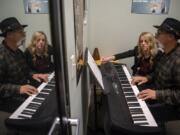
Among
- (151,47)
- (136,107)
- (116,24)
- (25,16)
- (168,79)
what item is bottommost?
(136,107)

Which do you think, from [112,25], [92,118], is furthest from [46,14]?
[112,25]

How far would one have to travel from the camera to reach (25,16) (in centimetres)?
48

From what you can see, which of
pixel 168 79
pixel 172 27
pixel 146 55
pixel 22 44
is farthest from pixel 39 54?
pixel 146 55

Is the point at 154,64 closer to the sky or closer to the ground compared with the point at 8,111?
closer to the ground

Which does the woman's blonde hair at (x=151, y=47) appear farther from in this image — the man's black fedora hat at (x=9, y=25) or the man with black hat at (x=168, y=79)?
the man's black fedora hat at (x=9, y=25)

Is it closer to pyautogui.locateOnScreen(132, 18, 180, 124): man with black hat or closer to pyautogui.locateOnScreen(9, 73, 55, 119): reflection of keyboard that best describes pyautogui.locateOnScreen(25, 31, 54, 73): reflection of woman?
pyautogui.locateOnScreen(9, 73, 55, 119): reflection of keyboard

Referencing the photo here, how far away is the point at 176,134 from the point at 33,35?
1.64 meters

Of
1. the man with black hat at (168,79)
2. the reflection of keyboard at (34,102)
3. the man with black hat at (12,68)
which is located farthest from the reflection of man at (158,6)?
the man with black hat at (12,68)

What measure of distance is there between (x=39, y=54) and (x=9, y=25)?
0.55ft

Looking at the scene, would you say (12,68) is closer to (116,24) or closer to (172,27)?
(172,27)

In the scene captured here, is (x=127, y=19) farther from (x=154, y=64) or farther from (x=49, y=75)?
(x=49, y=75)

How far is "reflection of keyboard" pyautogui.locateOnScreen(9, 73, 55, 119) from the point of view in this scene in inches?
20.7

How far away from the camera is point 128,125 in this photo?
1585mm

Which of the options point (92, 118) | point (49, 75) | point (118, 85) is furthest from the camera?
point (92, 118)
